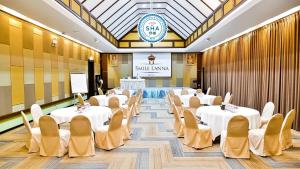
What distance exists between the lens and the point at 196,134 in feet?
16.4

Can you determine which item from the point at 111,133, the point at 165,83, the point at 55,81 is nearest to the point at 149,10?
the point at 165,83

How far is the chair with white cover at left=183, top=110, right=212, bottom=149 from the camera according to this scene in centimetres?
491

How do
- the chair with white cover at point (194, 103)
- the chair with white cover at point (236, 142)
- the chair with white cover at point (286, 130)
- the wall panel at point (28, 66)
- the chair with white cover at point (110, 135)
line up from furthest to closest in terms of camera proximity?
the chair with white cover at point (194, 103) → the wall panel at point (28, 66) → the chair with white cover at point (110, 135) → the chair with white cover at point (286, 130) → the chair with white cover at point (236, 142)

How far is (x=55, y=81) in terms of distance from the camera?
31.9 feet

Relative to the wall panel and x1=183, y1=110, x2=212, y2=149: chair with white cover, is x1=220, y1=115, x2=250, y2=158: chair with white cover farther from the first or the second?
the wall panel

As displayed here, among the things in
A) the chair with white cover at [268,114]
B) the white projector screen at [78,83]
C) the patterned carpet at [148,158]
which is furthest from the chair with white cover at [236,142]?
the white projector screen at [78,83]

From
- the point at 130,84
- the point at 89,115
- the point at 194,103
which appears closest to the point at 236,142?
the point at 89,115

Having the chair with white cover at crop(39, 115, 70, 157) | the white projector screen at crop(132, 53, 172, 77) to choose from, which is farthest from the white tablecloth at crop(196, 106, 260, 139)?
the white projector screen at crop(132, 53, 172, 77)

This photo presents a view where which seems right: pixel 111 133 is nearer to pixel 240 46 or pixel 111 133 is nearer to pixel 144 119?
pixel 144 119

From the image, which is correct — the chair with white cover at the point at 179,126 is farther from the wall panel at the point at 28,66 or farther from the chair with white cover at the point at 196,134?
the wall panel at the point at 28,66

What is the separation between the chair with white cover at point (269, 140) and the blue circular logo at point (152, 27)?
4425mm

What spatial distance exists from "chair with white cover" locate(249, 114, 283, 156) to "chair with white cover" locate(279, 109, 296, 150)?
0.88 feet

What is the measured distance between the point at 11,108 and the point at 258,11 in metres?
7.08

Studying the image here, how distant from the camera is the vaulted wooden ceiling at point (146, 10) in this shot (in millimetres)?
9938
